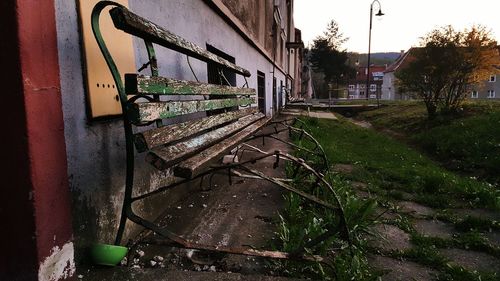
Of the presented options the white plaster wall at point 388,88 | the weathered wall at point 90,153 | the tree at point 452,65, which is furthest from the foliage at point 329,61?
the weathered wall at point 90,153

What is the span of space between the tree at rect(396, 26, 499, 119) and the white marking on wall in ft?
40.9

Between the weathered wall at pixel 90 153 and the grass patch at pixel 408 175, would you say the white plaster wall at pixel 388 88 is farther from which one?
the weathered wall at pixel 90 153

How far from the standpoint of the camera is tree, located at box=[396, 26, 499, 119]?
37.4 ft

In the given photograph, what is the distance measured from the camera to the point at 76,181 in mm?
1700

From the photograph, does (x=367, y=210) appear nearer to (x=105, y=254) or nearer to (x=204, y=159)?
(x=204, y=159)

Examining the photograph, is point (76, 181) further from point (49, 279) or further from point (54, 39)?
point (54, 39)

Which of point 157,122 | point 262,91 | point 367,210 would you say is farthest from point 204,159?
point 262,91

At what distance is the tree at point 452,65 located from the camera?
11.4m

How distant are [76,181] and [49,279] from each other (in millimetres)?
472

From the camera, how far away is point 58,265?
1.56 metres

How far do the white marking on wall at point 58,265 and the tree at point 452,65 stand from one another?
1245 centimetres

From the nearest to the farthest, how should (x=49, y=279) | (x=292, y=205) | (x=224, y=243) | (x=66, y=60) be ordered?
(x=49, y=279)
(x=66, y=60)
(x=224, y=243)
(x=292, y=205)

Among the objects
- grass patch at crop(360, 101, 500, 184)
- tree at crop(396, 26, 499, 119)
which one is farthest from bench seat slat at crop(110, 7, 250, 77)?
tree at crop(396, 26, 499, 119)

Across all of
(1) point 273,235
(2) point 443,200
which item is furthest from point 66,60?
(2) point 443,200
